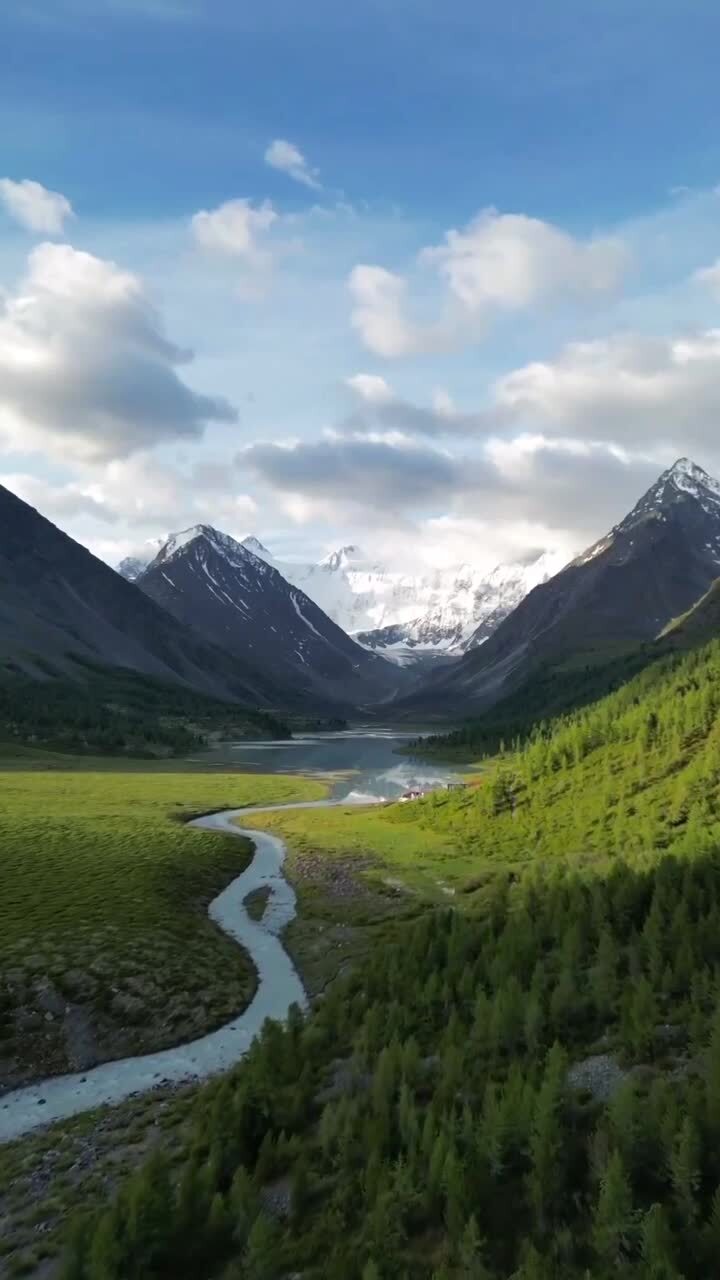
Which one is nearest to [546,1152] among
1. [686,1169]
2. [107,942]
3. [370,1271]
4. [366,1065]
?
[686,1169]

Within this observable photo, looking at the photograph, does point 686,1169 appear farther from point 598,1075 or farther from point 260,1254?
point 260,1254

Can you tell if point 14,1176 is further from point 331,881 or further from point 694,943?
point 331,881

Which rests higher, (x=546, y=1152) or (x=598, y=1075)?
(x=546, y=1152)

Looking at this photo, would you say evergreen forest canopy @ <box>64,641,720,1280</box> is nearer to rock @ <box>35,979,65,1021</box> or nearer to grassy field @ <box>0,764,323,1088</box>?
grassy field @ <box>0,764,323,1088</box>

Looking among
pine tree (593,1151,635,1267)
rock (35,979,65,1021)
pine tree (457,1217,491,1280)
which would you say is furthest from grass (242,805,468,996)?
pine tree (593,1151,635,1267)

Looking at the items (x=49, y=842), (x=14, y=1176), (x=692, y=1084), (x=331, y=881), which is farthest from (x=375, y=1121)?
(x=49, y=842)

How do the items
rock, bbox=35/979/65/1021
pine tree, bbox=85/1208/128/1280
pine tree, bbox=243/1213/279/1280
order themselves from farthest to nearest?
rock, bbox=35/979/65/1021
pine tree, bbox=85/1208/128/1280
pine tree, bbox=243/1213/279/1280
